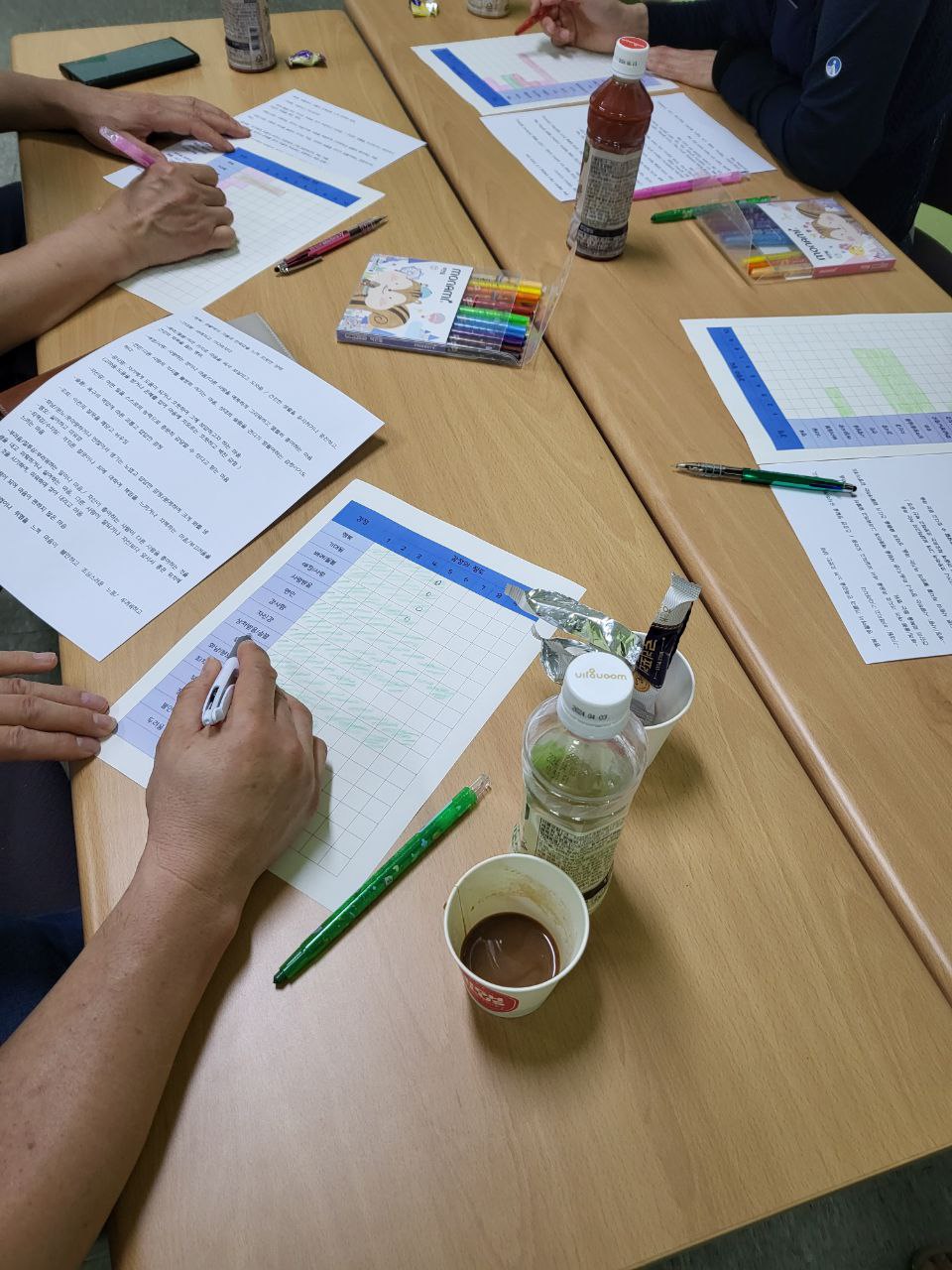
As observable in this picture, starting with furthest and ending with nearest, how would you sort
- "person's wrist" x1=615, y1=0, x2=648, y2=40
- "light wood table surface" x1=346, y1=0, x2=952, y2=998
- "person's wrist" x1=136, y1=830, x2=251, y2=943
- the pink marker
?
"person's wrist" x1=615, y1=0, x2=648, y2=40, the pink marker, "light wood table surface" x1=346, y1=0, x2=952, y2=998, "person's wrist" x1=136, y1=830, x2=251, y2=943

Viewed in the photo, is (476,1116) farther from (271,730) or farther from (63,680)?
(63,680)

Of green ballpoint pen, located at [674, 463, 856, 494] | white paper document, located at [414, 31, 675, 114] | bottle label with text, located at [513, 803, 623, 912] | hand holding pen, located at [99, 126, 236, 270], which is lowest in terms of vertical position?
bottle label with text, located at [513, 803, 623, 912]

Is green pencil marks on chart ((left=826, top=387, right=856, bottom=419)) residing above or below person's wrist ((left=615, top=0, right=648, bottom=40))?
below

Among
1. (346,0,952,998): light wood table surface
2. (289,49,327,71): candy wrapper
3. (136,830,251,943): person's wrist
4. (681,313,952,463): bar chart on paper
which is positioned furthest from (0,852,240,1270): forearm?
(289,49,327,71): candy wrapper

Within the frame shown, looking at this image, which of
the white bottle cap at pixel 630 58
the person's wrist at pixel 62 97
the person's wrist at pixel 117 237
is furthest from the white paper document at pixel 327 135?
the white bottle cap at pixel 630 58

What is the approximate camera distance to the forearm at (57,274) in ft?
2.90

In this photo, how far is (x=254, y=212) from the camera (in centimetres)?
108

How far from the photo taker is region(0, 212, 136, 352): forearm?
884mm

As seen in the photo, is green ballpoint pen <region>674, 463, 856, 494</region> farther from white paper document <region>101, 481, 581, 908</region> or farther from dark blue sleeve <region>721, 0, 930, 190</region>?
dark blue sleeve <region>721, 0, 930, 190</region>

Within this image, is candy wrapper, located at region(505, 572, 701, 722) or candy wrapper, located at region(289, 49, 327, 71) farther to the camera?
candy wrapper, located at region(289, 49, 327, 71)

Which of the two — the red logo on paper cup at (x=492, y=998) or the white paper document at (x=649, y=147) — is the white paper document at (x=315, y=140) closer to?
the white paper document at (x=649, y=147)

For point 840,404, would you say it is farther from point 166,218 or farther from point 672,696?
point 166,218

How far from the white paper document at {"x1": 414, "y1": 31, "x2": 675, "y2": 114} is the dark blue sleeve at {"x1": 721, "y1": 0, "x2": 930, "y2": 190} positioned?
0.24m

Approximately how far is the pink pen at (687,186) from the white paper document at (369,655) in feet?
2.29
